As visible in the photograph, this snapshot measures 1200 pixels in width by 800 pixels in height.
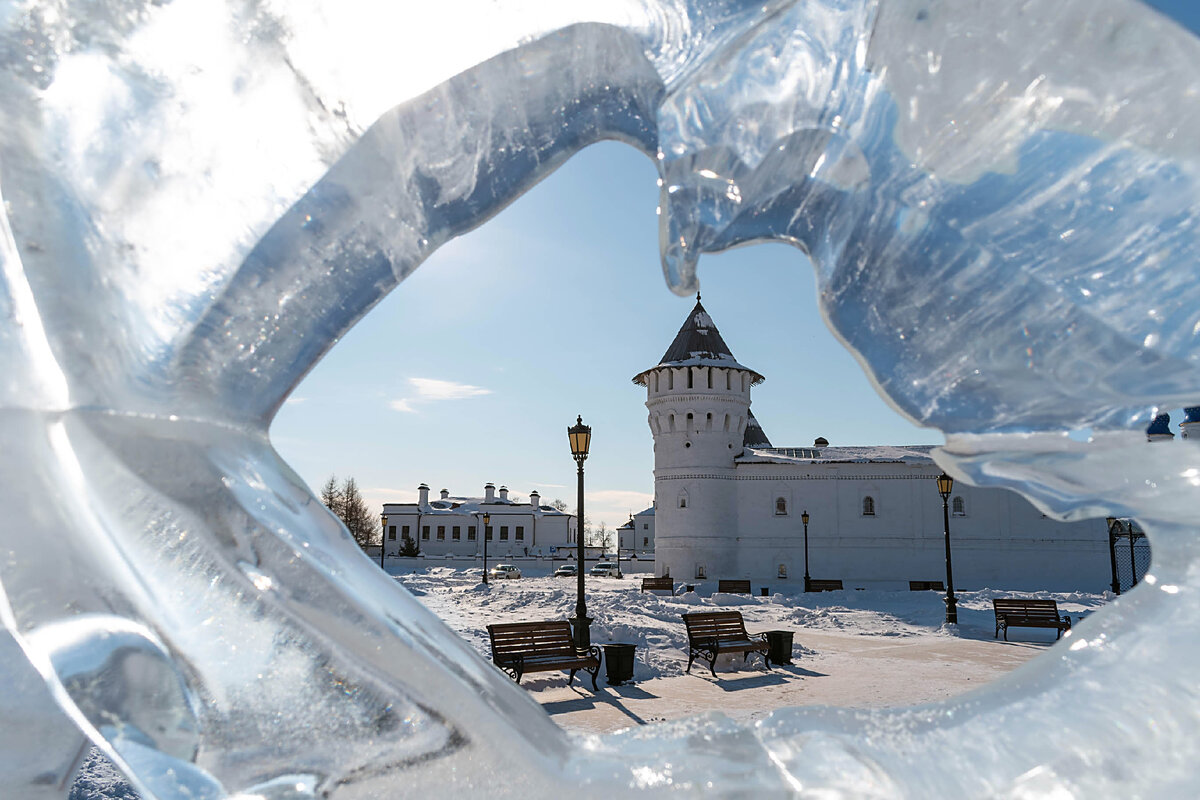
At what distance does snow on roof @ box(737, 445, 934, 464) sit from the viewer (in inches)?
1335

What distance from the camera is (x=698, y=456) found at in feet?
112

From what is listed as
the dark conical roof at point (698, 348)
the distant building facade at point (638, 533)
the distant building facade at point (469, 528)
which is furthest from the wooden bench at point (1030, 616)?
the distant building facade at point (638, 533)

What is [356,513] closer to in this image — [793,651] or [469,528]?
[469,528]

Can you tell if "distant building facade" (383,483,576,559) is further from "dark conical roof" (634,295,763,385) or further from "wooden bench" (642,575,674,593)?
"wooden bench" (642,575,674,593)

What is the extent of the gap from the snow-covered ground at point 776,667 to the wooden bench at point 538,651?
30 cm

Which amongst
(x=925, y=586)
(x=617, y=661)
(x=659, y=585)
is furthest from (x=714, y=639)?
(x=925, y=586)

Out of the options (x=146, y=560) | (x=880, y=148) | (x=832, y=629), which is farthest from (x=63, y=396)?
(x=832, y=629)

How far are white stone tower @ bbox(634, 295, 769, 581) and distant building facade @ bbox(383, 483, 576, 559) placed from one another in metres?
30.8

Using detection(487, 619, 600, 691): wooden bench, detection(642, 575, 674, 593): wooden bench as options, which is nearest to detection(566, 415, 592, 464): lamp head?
detection(487, 619, 600, 691): wooden bench

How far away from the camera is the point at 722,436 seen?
34.2 m

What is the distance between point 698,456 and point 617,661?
2461 centimetres

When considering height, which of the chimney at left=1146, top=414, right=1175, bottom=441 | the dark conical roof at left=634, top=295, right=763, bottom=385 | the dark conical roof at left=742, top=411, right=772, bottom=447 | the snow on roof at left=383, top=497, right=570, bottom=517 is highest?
the dark conical roof at left=634, top=295, right=763, bottom=385

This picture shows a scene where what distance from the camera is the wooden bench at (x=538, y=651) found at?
30.7 feet

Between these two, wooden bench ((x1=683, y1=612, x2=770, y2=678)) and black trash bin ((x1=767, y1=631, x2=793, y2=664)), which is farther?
black trash bin ((x1=767, y1=631, x2=793, y2=664))
